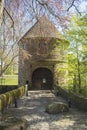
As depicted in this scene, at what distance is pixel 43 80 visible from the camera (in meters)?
45.5

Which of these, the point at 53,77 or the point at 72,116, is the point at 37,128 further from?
the point at 53,77

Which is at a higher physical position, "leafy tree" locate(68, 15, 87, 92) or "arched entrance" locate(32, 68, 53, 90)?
"leafy tree" locate(68, 15, 87, 92)

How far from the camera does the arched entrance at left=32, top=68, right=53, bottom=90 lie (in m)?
45.4

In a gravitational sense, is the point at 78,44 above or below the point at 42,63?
above

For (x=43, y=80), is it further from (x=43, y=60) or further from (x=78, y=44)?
(x=78, y=44)

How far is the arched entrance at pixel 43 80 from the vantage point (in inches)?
1788

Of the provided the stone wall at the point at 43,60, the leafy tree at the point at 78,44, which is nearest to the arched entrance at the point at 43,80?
the stone wall at the point at 43,60

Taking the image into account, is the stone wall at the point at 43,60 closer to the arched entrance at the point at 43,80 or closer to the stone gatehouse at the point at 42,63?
the stone gatehouse at the point at 42,63

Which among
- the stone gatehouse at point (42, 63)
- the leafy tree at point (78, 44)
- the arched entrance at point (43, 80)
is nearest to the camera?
the leafy tree at point (78, 44)

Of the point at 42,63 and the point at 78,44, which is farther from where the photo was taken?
the point at 42,63

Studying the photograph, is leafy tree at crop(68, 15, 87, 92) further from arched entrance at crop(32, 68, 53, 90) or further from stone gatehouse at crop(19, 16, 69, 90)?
arched entrance at crop(32, 68, 53, 90)

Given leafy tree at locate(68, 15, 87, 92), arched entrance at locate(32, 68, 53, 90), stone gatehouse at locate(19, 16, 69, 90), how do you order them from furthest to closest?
arched entrance at locate(32, 68, 53, 90) → stone gatehouse at locate(19, 16, 69, 90) → leafy tree at locate(68, 15, 87, 92)

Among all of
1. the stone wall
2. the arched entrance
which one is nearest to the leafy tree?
the stone wall

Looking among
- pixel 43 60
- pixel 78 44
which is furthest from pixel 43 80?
pixel 78 44
